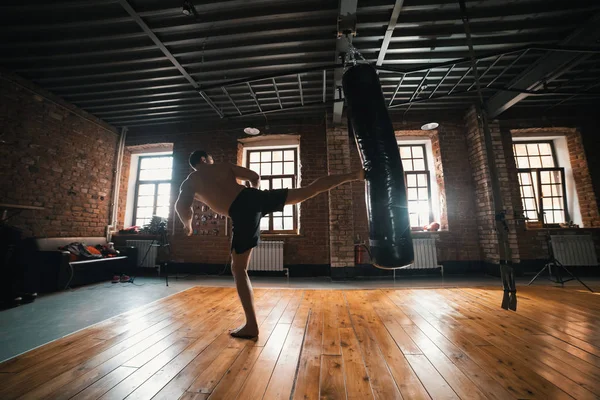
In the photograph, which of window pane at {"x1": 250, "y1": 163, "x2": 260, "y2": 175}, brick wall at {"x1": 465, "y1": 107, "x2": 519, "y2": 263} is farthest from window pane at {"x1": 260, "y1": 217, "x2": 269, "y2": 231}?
brick wall at {"x1": 465, "y1": 107, "x2": 519, "y2": 263}

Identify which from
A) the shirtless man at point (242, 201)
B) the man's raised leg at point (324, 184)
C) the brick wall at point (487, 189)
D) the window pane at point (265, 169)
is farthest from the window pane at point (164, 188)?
the brick wall at point (487, 189)

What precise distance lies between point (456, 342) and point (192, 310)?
2.56 metres

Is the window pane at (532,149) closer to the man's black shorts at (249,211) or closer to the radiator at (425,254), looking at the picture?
the radiator at (425,254)

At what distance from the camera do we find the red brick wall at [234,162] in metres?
5.01

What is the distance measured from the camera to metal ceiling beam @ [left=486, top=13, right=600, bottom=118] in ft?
10.4

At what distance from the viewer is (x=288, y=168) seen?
5648 mm

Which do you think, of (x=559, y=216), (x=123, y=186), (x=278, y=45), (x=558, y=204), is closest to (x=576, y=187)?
(x=558, y=204)

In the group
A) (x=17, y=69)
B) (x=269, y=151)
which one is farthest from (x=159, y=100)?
(x=269, y=151)

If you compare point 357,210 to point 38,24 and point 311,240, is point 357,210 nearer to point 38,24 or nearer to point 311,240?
point 311,240

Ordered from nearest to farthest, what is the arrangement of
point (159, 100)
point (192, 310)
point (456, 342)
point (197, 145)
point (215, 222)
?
point (456, 342) → point (192, 310) → point (159, 100) → point (215, 222) → point (197, 145)

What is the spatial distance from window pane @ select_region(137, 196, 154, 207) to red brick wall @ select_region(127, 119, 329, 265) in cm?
105

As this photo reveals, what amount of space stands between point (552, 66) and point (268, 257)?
595cm

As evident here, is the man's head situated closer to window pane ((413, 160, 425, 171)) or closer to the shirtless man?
the shirtless man

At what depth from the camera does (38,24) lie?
124 inches
